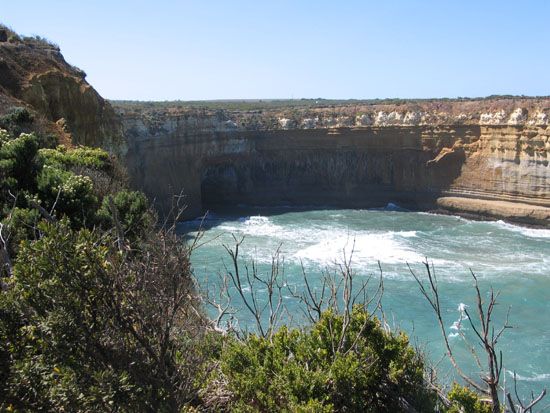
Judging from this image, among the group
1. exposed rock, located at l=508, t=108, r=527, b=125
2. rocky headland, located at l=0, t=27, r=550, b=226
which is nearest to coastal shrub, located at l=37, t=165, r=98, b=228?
rocky headland, located at l=0, t=27, r=550, b=226

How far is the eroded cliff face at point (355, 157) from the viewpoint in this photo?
41.2 metres

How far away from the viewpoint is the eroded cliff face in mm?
41156

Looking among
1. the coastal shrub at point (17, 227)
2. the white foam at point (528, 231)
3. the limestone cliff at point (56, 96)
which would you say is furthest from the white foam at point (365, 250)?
the coastal shrub at point (17, 227)

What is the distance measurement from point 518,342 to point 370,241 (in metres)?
15.9

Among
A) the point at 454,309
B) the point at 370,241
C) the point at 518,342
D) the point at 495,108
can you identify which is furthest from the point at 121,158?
the point at 495,108

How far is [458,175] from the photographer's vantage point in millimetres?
45156

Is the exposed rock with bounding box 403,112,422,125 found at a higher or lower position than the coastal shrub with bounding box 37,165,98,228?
higher

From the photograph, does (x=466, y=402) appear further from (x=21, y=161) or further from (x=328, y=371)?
(x=21, y=161)

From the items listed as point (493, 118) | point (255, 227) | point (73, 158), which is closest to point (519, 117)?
point (493, 118)

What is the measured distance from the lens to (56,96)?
28.0 m

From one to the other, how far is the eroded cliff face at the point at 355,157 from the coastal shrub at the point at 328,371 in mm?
31790

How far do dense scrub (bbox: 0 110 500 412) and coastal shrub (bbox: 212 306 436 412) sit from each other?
17 mm

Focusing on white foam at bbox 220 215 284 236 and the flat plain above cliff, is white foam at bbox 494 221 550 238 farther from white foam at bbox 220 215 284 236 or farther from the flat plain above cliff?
white foam at bbox 220 215 284 236

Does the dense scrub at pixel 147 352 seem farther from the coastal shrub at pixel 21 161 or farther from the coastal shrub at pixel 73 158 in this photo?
the coastal shrub at pixel 73 158
